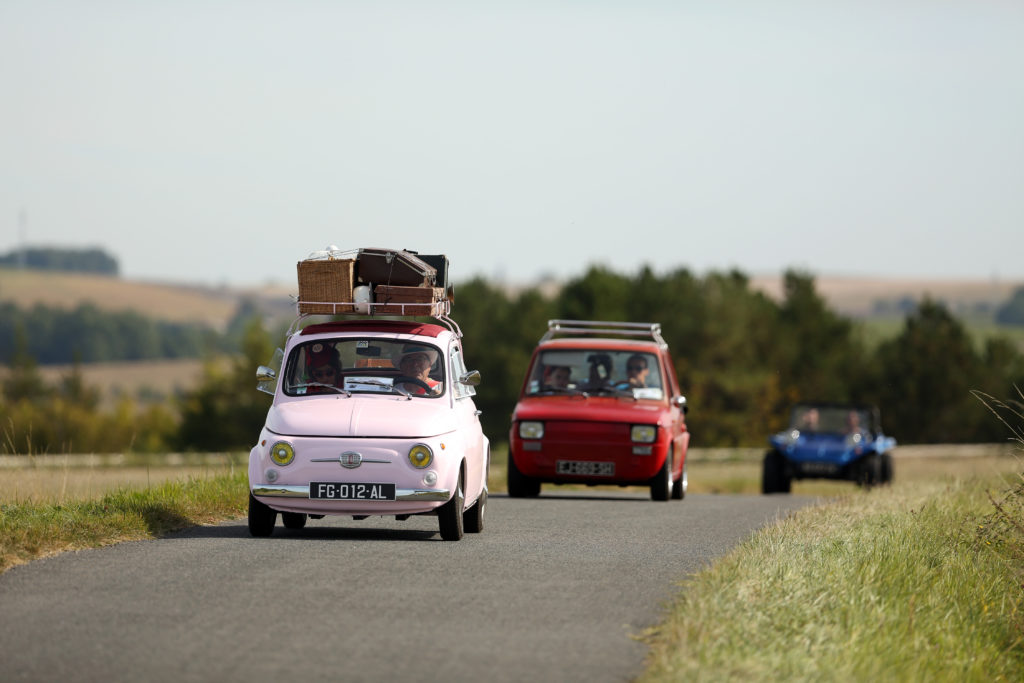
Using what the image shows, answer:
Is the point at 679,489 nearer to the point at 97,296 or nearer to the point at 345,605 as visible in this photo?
the point at 345,605

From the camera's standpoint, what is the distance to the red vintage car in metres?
18.7

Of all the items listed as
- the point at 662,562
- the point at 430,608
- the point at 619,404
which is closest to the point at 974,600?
the point at 662,562

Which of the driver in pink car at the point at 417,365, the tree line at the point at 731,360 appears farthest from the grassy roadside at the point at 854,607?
the tree line at the point at 731,360

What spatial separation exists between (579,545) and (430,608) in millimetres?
3875

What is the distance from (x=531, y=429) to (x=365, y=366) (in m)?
5.68

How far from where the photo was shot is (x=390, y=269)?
45.0 ft

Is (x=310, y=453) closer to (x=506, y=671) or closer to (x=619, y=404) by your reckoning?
(x=506, y=671)

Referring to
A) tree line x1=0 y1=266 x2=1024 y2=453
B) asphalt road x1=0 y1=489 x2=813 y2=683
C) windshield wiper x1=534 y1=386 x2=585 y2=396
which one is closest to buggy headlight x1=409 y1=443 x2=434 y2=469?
asphalt road x1=0 y1=489 x2=813 y2=683

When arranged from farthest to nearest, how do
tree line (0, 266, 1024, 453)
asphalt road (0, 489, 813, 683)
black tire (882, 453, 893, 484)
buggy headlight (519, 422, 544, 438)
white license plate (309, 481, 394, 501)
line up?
tree line (0, 266, 1024, 453), black tire (882, 453, 893, 484), buggy headlight (519, 422, 544, 438), white license plate (309, 481, 394, 501), asphalt road (0, 489, 813, 683)

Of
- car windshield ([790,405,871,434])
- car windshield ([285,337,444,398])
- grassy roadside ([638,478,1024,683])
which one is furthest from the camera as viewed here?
car windshield ([790,405,871,434])

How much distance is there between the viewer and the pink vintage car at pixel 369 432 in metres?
12.3

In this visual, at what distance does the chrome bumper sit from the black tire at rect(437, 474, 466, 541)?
0.21 metres

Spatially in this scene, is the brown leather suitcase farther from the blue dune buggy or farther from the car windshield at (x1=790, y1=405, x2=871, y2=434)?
the car windshield at (x1=790, y1=405, x2=871, y2=434)

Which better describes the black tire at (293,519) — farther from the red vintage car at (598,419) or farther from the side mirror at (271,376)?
the red vintage car at (598,419)
